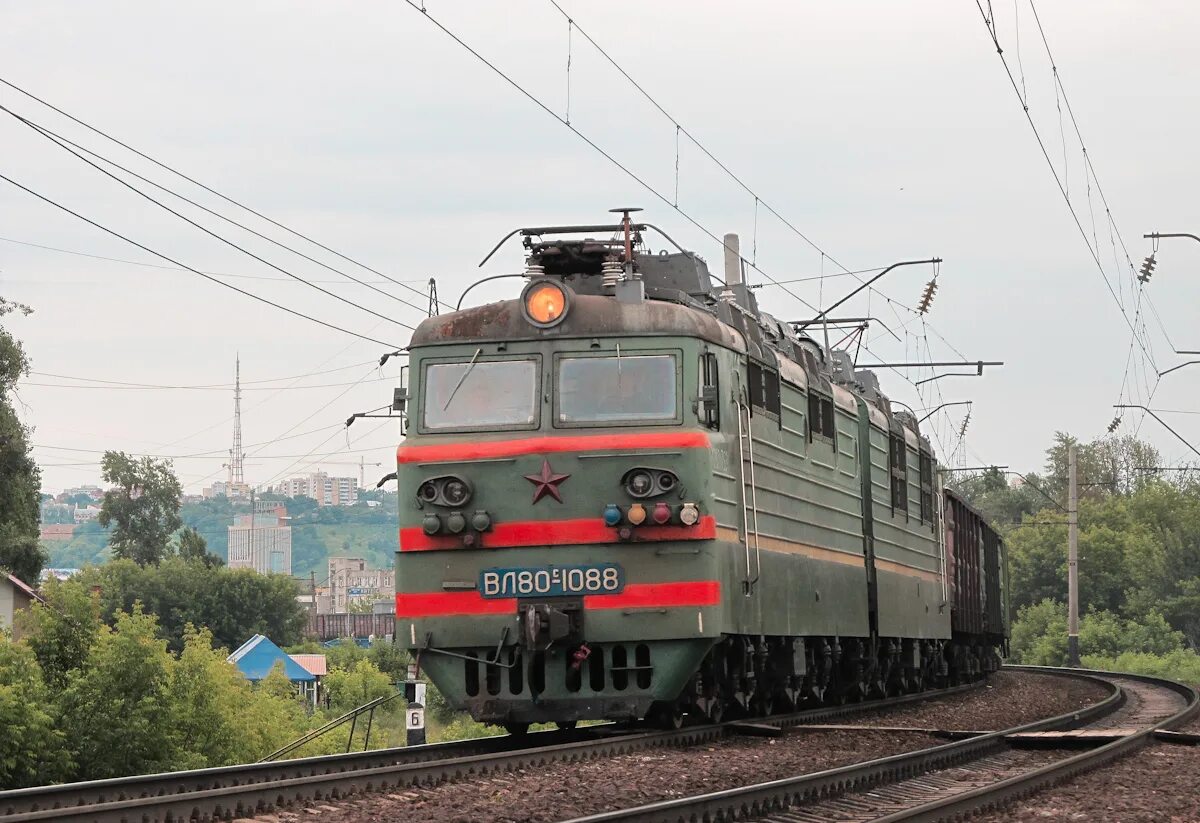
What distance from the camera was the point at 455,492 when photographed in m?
14.8

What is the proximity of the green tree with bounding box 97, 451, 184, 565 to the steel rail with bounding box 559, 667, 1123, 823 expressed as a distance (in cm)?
13131

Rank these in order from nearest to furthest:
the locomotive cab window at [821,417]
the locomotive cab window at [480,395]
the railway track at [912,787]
A: the railway track at [912,787]
the locomotive cab window at [480,395]
the locomotive cab window at [821,417]

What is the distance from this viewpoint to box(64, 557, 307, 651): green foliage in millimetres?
117750

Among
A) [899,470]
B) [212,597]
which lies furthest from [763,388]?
[212,597]

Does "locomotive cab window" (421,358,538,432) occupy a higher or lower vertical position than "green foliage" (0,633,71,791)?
higher

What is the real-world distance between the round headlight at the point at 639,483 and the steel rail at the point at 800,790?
3.05 metres

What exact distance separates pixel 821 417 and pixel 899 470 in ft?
17.3

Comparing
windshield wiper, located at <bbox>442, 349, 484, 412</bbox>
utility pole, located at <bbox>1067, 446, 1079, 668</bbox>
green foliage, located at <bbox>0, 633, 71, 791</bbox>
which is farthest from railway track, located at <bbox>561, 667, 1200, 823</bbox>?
utility pole, located at <bbox>1067, 446, 1079, 668</bbox>

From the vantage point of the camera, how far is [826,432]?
19.9 m

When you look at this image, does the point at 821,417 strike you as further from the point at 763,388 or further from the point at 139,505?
the point at 139,505

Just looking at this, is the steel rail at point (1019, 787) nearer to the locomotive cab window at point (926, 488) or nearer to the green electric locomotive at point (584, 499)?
the green electric locomotive at point (584, 499)

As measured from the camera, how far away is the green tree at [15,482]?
50.8 metres

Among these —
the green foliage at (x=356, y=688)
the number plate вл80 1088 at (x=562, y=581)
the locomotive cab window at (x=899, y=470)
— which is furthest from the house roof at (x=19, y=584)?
the number plate вл80 1088 at (x=562, y=581)

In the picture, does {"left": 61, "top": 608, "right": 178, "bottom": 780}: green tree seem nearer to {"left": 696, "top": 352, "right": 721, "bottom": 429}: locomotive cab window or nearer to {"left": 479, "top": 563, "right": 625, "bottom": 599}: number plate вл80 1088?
{"left": 479, "top": 563, "right": 625, "bottom": 599}: number plate вл80 1088
